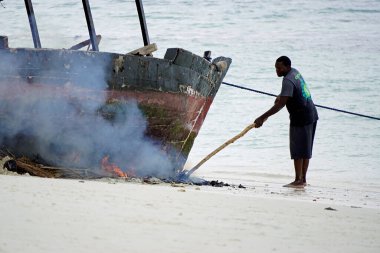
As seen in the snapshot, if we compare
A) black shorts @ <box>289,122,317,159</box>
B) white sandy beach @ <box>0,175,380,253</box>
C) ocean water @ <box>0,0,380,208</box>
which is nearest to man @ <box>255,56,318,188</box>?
black shorts @ <box>289,122,317,159</box>

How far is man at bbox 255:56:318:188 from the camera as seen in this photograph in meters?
7.74

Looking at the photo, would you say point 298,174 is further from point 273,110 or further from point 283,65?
point 283,65

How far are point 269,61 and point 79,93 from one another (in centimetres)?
1888

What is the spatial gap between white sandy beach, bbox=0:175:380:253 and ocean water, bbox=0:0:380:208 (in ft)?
6.89

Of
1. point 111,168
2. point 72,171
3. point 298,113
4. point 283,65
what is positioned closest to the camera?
point 72,171

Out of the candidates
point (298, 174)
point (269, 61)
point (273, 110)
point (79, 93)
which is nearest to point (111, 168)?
point (79, 93)

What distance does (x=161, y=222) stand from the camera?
12.6ft

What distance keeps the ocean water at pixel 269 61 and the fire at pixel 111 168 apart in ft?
4.41

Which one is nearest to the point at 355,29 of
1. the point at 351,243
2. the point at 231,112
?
the point at 231,112

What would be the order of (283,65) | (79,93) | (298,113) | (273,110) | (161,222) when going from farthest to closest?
(298,113), (283,65), (273,110), (79,93), (161,222)

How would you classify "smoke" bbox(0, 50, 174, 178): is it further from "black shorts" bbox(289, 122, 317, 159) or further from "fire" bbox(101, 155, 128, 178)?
"black shorts" bbox(289, 122, 317, 159)

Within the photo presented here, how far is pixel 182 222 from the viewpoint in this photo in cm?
391

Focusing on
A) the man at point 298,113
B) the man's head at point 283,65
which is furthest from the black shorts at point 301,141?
the man's head at point 283,65

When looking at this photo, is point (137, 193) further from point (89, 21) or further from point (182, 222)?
point (89, 21)
